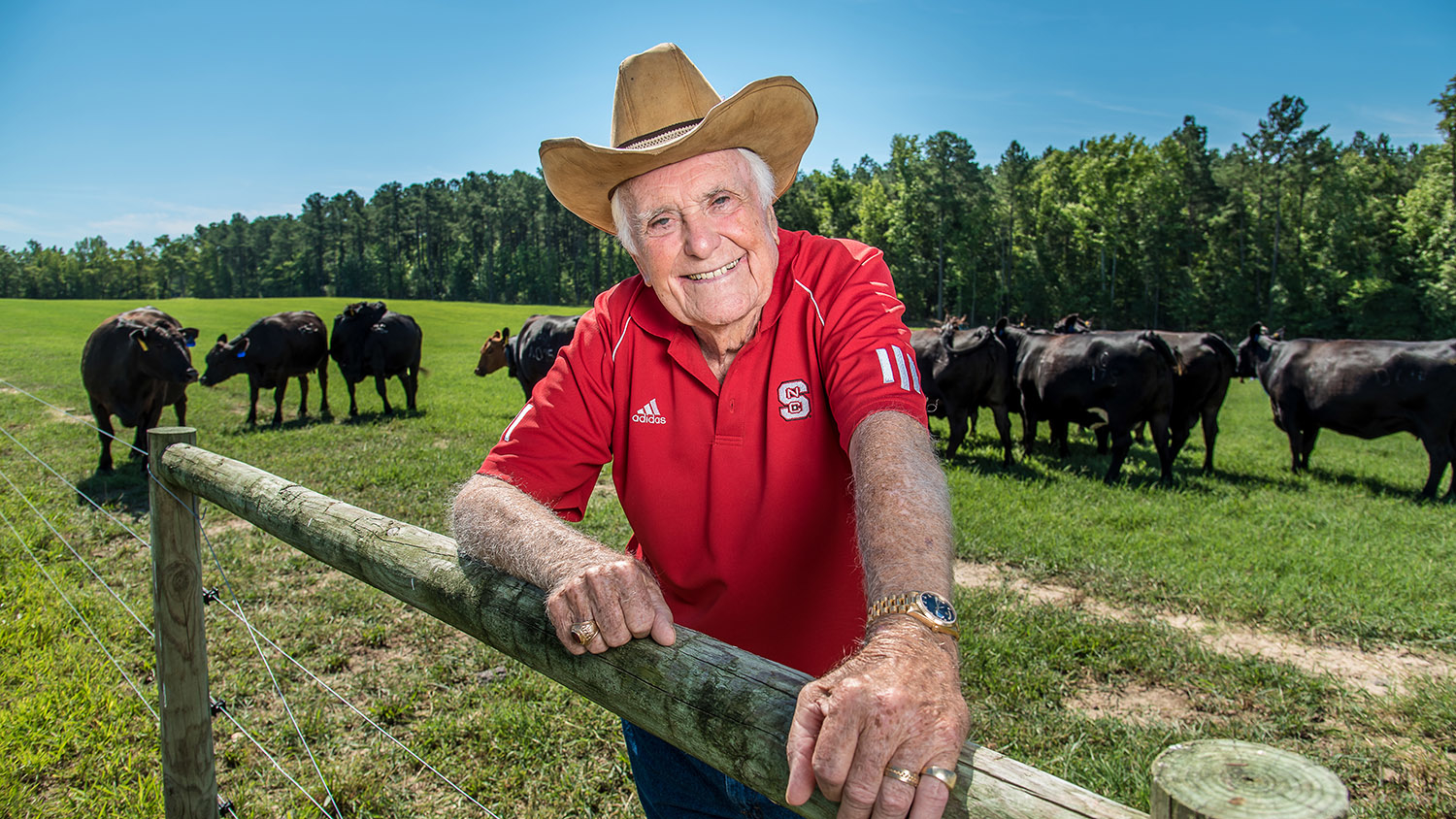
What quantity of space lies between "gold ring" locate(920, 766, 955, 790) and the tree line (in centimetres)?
2269

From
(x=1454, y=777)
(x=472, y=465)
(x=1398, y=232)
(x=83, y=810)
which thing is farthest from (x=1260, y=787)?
(x=1398, y=232)

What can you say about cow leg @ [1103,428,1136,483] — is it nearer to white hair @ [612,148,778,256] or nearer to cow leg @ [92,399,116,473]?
white hair @ [612,148,778,256]

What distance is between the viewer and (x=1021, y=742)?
3.82m

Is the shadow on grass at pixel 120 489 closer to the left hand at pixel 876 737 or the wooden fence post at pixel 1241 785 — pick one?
the left hand at pixel 876 737

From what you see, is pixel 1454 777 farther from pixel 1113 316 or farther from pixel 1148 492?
pixel 1113 316

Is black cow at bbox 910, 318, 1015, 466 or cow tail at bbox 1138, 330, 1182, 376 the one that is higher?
cow tail at bbox 1138, 330, 1182, 376

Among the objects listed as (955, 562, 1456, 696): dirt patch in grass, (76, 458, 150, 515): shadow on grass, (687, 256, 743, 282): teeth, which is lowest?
(955, 562, 1456, 696): dirt patch in grass

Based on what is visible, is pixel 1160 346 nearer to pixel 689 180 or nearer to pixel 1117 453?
pixel 1117 453

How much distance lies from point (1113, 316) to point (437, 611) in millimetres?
60851

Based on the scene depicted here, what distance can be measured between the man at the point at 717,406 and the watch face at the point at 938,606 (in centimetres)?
37

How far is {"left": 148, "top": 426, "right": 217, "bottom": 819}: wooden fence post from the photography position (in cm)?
277

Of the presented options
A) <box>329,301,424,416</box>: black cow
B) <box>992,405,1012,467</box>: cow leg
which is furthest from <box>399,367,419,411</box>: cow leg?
<box>992,405,1012,467</box>: cow leg

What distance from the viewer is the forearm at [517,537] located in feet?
4.88

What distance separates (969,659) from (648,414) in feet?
11.5
